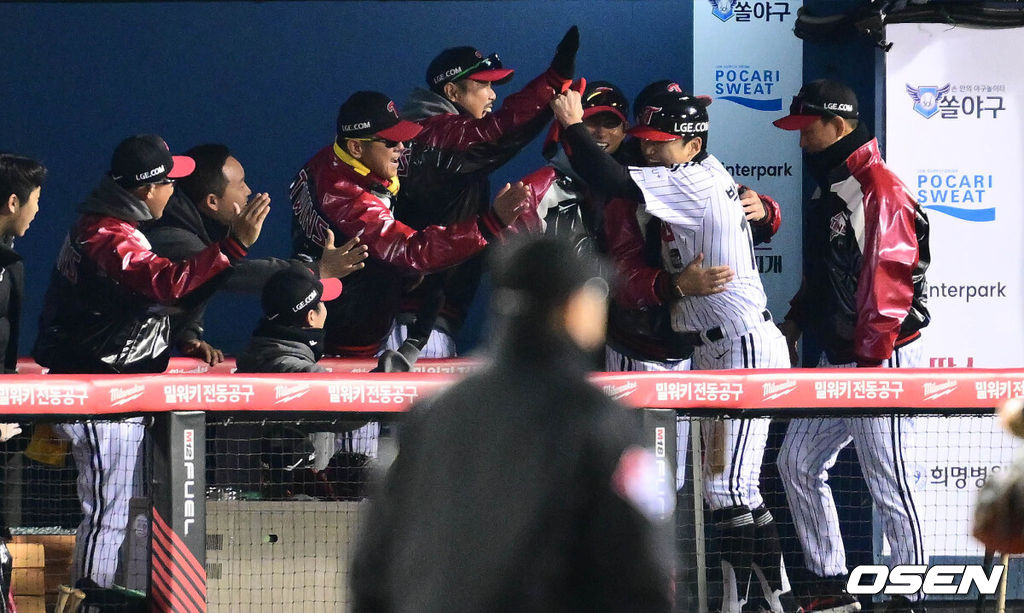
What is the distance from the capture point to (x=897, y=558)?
484 cm

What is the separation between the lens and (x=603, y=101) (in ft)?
19.4

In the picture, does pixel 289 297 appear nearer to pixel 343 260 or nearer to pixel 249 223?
pixel 249 223

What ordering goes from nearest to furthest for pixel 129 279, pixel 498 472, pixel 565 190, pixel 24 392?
pixel 498 472
pixel 24 392
pixel 129 279
pixel 565 190

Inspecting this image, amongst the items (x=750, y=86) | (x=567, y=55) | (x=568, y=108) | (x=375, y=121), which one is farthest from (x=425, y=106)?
(x=750, y=86)

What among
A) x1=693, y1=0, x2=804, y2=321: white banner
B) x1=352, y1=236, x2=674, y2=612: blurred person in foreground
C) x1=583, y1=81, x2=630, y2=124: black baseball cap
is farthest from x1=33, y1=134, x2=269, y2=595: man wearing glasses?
x1=352, y1=236, x2=674, y2=612: blurred person in foreground

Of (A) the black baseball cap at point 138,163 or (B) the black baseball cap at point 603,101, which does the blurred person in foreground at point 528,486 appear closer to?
(A) the black baseball cap at point 138,163

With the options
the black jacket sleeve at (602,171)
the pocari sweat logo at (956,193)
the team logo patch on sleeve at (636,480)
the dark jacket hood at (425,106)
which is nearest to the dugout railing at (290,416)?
the black jacket sleeve at (602,171)

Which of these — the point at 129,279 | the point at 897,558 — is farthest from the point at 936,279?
the point at 129,279

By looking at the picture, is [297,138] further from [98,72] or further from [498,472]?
[498,472]

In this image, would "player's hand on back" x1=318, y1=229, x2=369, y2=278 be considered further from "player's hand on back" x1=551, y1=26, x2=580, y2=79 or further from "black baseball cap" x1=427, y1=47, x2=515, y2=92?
"player's hand on back" x1=551, y1=26, x2=580, y2=79

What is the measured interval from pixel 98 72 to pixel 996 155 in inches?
145

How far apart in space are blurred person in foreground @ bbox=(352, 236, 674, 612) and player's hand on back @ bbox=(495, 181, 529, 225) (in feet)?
10.7

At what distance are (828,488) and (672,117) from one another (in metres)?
1.44

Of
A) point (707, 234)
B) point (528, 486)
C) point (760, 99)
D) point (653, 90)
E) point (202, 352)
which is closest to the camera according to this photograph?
point (528, 486)
